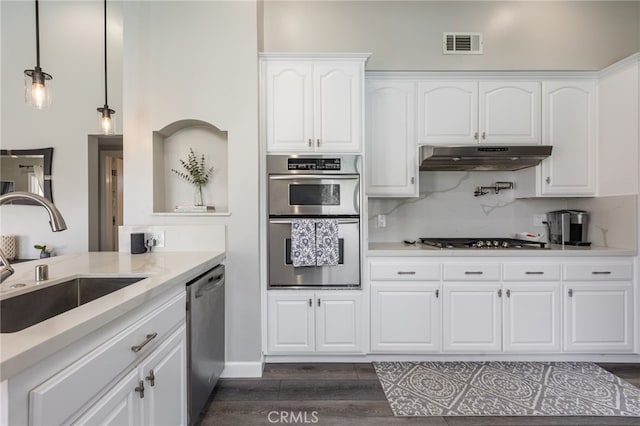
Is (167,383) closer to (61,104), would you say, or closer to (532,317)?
(532,317)

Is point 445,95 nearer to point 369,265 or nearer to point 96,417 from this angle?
point 369,265

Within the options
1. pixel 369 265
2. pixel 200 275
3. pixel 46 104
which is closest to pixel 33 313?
pixel 200 275

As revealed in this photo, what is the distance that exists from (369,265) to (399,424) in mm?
1082

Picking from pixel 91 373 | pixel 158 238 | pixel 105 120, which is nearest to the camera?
pixel 91 373

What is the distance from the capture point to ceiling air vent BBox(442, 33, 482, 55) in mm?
3021

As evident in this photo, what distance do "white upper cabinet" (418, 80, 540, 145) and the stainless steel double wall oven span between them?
2.82ft

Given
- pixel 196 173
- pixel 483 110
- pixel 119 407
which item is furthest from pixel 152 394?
pixel 483 110

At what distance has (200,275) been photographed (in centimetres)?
187

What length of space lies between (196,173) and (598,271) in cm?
339

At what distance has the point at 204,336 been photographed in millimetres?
1872

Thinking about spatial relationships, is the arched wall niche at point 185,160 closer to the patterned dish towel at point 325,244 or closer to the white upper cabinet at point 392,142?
the patterned dish towel at point 325,244

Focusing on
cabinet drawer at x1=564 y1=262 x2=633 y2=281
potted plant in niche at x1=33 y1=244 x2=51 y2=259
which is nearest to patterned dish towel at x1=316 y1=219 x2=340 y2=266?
cabinet drawer at x1=564 y1=262 x2=633 y2=281

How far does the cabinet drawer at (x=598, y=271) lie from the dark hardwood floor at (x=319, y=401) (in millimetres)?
735

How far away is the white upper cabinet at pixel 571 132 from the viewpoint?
2.70m
